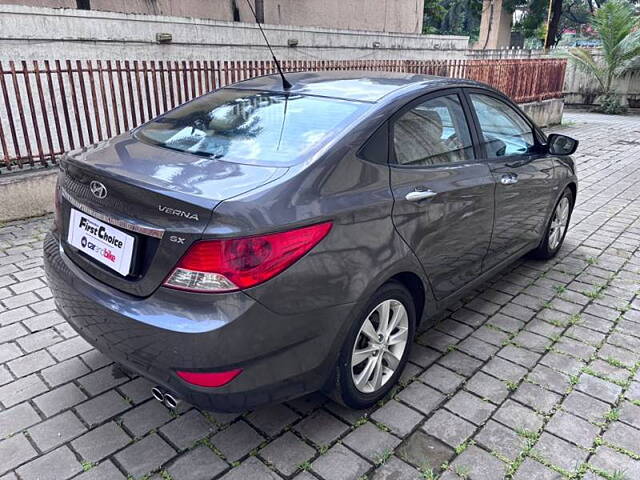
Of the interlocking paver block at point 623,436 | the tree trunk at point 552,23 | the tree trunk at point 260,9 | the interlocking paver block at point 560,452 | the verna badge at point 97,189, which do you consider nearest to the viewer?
the verna badge at point 97,189

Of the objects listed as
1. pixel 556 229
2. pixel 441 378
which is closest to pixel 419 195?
pixel 441 378

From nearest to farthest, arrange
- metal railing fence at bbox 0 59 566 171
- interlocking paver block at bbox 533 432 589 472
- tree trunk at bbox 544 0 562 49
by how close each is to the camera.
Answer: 1. interlocking paver block at bbox 533 432 589 472
2. metal railing fence at bbox 0 59 566 171
3. tree trunk at bbox 544 0 562 49

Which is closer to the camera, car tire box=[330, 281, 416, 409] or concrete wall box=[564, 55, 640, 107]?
car tire box=[330, 281, 416, 409]

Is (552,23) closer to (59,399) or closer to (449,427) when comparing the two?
(449,427)

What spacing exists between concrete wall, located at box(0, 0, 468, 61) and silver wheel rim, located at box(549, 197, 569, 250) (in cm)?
723

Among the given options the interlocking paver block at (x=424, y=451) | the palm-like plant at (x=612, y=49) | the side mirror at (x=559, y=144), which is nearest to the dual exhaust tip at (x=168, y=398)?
the interlocking paver block at (x=424, y=451)

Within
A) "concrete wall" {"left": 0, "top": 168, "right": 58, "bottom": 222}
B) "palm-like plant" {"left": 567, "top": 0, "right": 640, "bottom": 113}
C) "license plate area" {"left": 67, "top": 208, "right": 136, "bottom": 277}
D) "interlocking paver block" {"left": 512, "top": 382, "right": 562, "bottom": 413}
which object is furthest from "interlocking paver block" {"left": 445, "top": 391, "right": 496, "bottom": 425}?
"palm-like plant" {"left": 567, "top": 0, "right": 640, "bottom": 113}

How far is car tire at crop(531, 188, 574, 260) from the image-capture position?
4.41m

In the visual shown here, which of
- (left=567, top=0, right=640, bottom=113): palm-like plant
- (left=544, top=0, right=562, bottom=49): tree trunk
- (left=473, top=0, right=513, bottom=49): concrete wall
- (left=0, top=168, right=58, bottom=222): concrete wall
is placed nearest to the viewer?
(left=0, top=168, right=58, bottom=222): concrete wall

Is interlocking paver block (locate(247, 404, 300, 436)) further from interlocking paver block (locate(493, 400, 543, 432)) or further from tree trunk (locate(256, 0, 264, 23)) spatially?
tree trunk (locate(256, 0, 264, 23))

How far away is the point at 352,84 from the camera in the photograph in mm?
3020

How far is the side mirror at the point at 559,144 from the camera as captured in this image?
393 cm

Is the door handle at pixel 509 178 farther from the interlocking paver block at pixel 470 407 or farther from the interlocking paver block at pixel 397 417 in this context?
the interlocking paver block at pixel 397 417

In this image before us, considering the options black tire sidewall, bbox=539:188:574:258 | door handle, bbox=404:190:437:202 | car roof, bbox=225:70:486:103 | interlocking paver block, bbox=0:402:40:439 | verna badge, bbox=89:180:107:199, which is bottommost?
interlocking paver block, bbox=0:402:40:439
